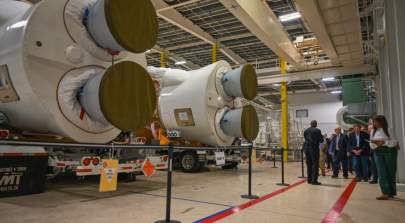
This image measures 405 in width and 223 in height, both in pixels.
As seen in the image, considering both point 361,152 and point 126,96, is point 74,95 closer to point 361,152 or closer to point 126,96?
point 126,96

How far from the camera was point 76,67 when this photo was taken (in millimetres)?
3912

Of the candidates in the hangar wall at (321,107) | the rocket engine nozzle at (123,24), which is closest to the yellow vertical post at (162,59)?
the rocket engine nozzle at (123,24)

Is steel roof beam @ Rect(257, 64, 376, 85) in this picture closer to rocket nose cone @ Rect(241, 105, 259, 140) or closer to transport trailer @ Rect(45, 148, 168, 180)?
rocket nose cone @ Rect(241, 105, 259, 140)

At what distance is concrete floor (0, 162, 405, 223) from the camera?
11.8 ft

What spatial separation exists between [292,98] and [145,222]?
82.2 ft

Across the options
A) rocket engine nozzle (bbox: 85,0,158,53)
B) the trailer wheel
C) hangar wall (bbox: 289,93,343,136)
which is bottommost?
the trailer wheel

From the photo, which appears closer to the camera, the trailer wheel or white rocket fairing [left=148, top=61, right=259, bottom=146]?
white rocket fairing [left=148, top=61, right=259, bottom=146]

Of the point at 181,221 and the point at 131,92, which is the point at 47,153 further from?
the point at 181,221

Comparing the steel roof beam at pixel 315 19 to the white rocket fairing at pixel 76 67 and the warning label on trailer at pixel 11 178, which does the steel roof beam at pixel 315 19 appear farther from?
the warning label on trailer at pixel 11 178

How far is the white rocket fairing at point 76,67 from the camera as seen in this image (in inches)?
138

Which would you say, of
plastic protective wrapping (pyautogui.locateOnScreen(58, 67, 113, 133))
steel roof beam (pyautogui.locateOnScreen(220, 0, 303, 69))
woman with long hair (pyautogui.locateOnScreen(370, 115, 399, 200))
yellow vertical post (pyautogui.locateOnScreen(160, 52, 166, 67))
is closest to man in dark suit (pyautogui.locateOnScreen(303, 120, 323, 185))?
woman with long hair (pyautogui.locateOnScreen(370, 115, 399, 200))

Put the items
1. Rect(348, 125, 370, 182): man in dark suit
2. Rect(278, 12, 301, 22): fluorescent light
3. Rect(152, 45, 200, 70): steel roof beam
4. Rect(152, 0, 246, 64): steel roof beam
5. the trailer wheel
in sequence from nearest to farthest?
Rect(348, 125, 370, 182): man in dark suit < the trailer wheel < Rect(152, 0, 246, 64): steel roof beam < Rect(278, 12, 301, 22): fluorescent light < Rect(152, 45, 200, 70): steel roof beam

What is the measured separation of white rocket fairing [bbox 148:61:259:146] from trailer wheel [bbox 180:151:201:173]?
0.74 metres

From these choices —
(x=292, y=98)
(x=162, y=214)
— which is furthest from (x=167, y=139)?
(x=292, y=98)
